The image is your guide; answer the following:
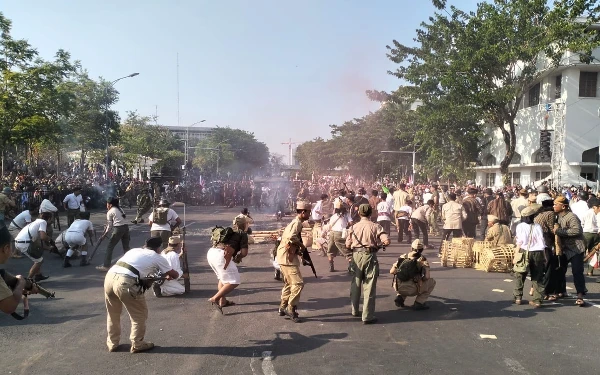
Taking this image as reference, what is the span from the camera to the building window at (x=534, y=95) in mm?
29359

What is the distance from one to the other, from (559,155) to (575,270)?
2090 cm

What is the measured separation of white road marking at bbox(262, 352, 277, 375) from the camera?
446 centimetres

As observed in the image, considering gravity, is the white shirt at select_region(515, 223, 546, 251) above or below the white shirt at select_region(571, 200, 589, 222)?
below

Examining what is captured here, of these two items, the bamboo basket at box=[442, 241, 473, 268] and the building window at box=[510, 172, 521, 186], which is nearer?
the bamboo basket at box=[442, 241, 473, 268]

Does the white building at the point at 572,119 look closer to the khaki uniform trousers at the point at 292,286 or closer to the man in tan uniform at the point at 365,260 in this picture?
the man in tan uniform at the point at 365,260

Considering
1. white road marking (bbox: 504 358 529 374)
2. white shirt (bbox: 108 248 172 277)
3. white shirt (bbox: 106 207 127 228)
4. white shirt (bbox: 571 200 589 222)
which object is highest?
white shirt (bbox: 571 200 589 222)

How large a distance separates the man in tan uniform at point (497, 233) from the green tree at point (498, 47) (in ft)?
43.0

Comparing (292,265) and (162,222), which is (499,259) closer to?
(292,265)

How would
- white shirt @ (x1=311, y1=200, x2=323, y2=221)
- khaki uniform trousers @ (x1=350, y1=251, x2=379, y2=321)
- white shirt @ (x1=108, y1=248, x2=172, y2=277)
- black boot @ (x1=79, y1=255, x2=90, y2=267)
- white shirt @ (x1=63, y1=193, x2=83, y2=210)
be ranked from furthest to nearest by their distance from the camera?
1. white shirt @ (x1=63, y1=193, x2=83, y2=210)
2. white shirt @ (x1=311, y1=200, x2=323, y2=221)
3. black boot @ (x1=79, y1=255, x2=90, y2=267)
4. khaki uniform trousers @ (x1=350, y1=251, x2=379, y2=321)
5. white shirt @ (x1=108, y1=248, x2=172, y2=277)

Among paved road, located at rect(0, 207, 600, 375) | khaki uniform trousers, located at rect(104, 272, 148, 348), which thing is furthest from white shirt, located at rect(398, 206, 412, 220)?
khaki uniform trousers, located at rect(104, 272, 148, 348)

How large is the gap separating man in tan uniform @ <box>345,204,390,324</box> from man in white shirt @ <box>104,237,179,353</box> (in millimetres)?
2447

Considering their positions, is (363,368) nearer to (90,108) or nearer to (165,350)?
(165,350)

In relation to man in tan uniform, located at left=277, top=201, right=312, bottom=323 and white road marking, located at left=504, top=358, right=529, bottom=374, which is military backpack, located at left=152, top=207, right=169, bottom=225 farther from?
white road marking, located at left=504, top=358, right=529, bottom=374

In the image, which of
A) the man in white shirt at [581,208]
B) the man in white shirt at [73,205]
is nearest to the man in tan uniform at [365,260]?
the man in white shirt at [581,208]
